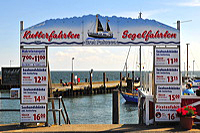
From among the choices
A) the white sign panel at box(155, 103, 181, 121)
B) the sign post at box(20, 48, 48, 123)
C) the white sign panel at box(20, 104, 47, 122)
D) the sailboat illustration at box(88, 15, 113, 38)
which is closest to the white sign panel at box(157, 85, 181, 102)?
the white sign panel at box(155, 103, 181, 121)

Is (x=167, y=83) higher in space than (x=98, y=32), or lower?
lower

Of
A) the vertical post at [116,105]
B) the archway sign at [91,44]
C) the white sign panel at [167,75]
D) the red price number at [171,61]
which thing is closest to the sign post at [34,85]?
the archway sign at [91,44]

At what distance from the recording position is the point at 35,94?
1297 cm

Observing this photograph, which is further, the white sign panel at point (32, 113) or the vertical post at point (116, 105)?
the vertical post at point (116, 105)

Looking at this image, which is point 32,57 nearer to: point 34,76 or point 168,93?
point 34,76

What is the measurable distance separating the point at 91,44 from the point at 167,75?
343 centimetres

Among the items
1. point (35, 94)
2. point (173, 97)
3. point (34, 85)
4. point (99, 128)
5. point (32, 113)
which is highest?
point (34, 85)

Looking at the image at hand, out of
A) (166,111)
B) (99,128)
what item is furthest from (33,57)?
(166,111)

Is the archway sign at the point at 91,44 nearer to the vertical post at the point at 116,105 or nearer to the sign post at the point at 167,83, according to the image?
the sign post at the point at 167,83

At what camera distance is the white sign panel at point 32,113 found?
511 inches

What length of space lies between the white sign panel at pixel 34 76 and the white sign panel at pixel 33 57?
25 centimetres

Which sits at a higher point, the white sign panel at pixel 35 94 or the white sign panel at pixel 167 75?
the white sign panel at pixel 167 75

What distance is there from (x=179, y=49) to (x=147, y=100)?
254cm

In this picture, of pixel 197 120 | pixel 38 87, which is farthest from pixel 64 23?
pixel 197 120
